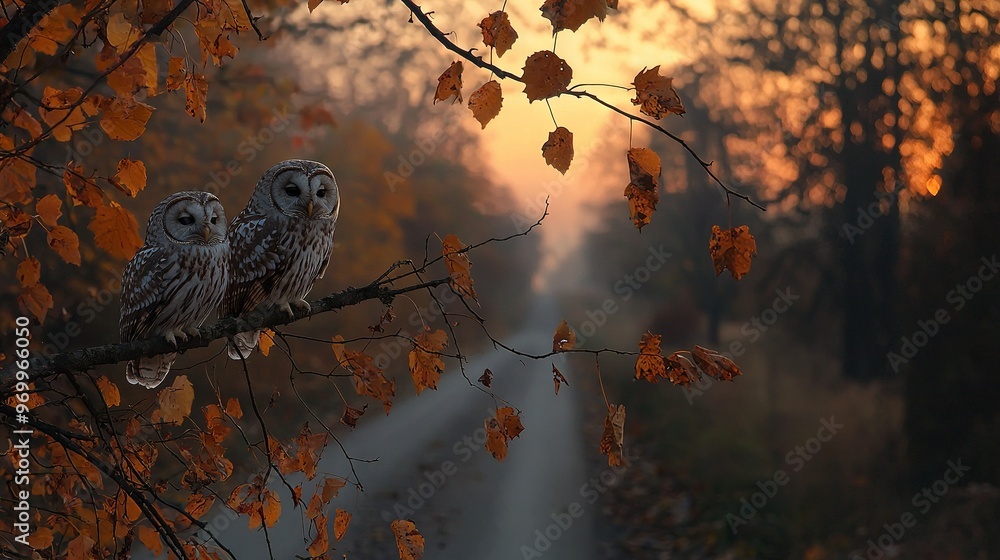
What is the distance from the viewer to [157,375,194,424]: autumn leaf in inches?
114

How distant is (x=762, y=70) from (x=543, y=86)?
1553cm

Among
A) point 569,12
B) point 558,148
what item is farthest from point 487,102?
point 569,12

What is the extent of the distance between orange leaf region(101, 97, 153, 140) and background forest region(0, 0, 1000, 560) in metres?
0.47

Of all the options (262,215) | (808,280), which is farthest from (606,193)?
(262,215)

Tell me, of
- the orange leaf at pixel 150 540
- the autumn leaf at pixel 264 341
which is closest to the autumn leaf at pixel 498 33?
the autumn leaf at pixel 264 341

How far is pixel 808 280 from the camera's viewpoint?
1421 cm

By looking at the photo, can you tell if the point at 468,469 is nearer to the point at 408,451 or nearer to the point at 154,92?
the point at 408,451

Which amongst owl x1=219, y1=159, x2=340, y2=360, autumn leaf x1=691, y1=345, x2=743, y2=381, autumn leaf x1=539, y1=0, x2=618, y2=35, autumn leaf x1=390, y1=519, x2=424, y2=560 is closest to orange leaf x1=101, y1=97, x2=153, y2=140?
autumn leaf x1=539, y1=0, x2=618, y2=35

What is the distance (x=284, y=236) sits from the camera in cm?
368

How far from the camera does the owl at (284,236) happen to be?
141 inches

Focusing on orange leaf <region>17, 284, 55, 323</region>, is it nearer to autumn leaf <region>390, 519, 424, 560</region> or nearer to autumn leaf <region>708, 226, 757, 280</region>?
autumn leaf <region>390, 519, 424, 560</region>

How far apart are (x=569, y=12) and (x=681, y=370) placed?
1060 millimetres

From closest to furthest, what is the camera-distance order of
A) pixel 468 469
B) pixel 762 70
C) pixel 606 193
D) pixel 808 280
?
pixel 468 469
pixel 808 280
pixel 762 70
pixel 606 193

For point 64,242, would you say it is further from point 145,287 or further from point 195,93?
point 145,287
